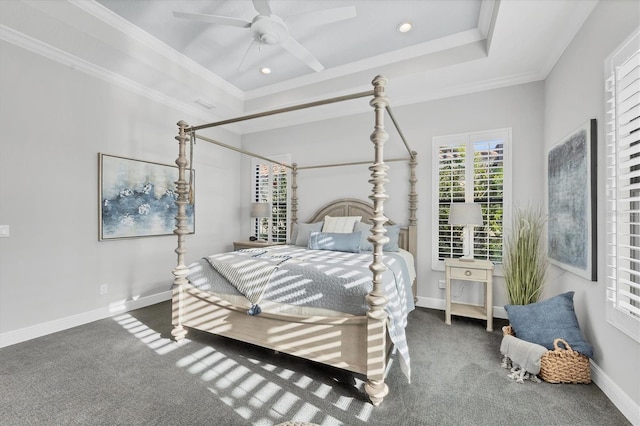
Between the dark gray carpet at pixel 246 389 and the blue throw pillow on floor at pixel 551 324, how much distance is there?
0.29 m

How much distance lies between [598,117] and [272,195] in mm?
4236

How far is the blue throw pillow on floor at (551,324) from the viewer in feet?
7.22

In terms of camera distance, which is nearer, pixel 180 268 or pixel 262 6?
pixel 262 6

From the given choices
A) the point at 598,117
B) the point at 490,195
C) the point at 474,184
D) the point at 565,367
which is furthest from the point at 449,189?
the point at 565,367

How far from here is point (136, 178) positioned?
379cm

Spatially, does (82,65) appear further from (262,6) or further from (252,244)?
(252,244)

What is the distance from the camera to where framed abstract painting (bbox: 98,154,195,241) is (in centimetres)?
347

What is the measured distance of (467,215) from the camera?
10.6 feet

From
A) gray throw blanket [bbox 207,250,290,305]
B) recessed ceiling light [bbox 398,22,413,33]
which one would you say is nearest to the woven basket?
gray throw blanket [bbox 207,250,290,305]

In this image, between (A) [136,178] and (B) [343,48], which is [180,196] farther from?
(B) [343,48]

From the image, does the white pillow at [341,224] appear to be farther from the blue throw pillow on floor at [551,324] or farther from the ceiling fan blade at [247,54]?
the ceiling fan blade at [247,54]

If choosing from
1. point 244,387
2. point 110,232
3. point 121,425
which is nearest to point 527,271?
point 244,387

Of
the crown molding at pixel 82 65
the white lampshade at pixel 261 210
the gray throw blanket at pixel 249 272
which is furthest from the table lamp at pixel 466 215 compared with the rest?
the crown molding at pixel 82 65

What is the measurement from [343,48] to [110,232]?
365cm
